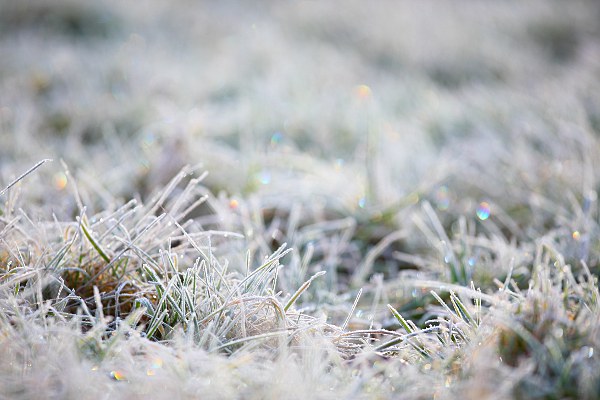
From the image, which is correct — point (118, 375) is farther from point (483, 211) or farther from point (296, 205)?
point (483, 211)

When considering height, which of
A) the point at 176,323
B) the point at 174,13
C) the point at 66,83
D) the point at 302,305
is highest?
the point at 174,13

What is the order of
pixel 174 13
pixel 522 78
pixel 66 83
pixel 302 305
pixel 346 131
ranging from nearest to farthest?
pixel 302 305 → pixel 346 131 → pixel 66 83 → pixel 522 78 → pixel 174 13

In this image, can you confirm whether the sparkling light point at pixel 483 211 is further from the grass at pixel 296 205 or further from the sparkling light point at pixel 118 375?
the sparkling light point at pixel 118 375

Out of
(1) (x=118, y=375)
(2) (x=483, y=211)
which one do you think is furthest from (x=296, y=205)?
(1) (x=118, y=375)

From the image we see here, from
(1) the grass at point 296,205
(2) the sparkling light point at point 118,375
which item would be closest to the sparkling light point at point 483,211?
(1) the grass at point 296,205

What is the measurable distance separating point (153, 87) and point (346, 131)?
1151mm

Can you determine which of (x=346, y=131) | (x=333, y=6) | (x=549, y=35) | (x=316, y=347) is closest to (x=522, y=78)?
(x=549, y=35)

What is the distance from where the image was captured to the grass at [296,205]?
0.94 m

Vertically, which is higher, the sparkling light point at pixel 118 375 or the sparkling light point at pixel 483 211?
the sparkling light point at pixel 118 375

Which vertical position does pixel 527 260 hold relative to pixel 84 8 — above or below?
below

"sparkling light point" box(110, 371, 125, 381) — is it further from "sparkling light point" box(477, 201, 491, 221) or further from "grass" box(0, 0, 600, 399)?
"sparkling light point" box(477, 201, 491, 221)

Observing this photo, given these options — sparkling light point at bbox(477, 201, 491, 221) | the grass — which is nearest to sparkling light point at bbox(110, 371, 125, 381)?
the grass

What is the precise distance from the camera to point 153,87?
10.0 ft

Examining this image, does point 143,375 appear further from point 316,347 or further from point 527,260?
point 527,260
